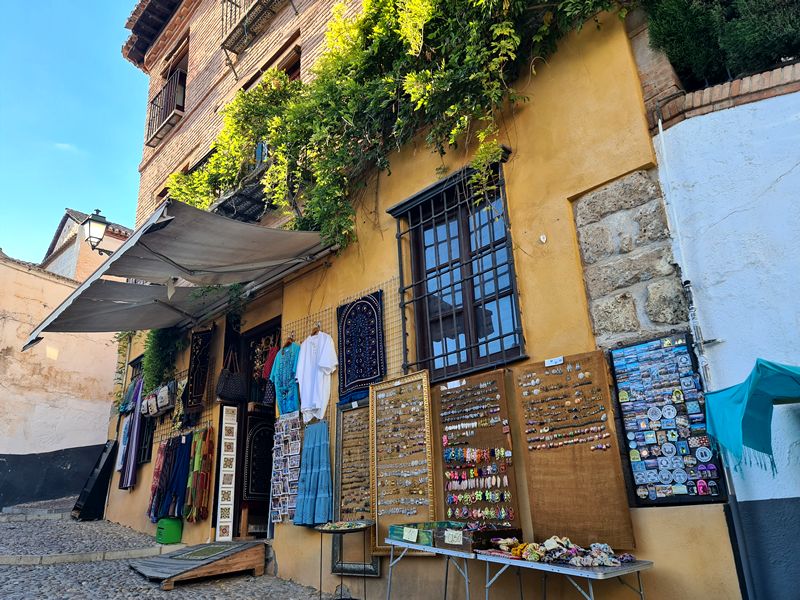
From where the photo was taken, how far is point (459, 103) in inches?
216

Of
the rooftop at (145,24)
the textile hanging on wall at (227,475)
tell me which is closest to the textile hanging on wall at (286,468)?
the textile hanging on wall at (227,475)

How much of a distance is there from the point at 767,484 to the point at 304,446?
4.49 meters

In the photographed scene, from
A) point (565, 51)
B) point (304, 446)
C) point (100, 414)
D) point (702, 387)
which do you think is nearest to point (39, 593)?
point (304, 446)

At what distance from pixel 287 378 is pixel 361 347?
1.28m

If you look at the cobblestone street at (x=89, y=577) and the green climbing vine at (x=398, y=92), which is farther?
the cobblestone street at (x=89, y=577)

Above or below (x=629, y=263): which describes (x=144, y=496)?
below

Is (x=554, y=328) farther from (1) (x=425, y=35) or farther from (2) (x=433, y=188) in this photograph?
(1) (x=425, y=35)

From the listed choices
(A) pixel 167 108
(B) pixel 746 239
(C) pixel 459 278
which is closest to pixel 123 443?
(A) pixel 167 108

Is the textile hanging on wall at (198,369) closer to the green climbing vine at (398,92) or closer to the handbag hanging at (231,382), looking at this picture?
the handbag hanging at (231,382)

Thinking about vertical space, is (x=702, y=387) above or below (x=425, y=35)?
below

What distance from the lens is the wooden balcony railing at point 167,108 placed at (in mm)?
13633

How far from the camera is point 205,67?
12820 millimetres

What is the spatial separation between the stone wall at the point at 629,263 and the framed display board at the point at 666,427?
7.1 inches

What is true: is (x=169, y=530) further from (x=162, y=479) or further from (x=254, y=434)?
(x=254, y=434)
